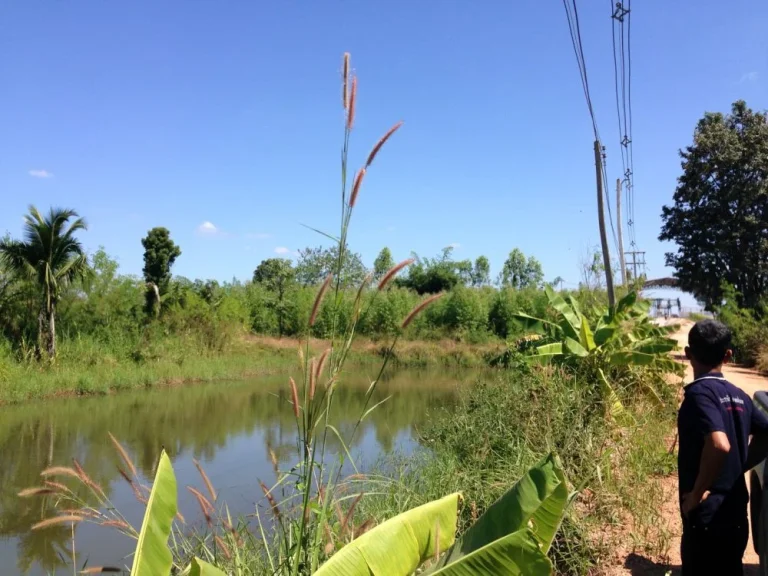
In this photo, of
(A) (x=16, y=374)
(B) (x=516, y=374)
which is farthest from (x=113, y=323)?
(B) (x=516, y=374)

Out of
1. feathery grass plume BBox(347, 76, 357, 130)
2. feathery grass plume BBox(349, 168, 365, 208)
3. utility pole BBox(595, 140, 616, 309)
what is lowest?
feathery grass plume BBox(349, 168, 365, 208)

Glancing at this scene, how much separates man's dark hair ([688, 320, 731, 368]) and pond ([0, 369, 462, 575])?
2.38 meters

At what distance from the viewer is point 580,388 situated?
524 cm

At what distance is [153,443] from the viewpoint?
10.1 meters

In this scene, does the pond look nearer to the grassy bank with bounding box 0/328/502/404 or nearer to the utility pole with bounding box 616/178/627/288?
the grassy bank with bounding box 0/328/502/404

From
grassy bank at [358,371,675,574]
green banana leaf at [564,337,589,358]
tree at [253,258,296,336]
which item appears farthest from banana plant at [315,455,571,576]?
tree at [253,258,296,336]

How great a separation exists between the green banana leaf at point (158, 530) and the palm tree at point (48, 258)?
1546cm

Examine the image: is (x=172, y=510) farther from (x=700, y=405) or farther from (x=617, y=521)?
(x=617, y=521)

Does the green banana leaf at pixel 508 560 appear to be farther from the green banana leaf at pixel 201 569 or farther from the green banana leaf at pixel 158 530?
the green banana leaf at pixel 158 530

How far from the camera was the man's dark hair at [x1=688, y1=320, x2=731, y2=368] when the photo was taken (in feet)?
6.64

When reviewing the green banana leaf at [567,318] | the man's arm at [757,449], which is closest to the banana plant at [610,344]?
the green banana leaf at [567,318]

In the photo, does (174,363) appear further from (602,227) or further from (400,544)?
(400,544)

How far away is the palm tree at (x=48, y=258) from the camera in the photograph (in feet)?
47.6

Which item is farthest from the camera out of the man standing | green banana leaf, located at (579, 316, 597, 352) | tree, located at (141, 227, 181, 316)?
tree, located at (141, 227, 181, 316)
